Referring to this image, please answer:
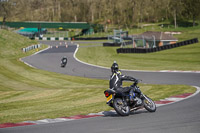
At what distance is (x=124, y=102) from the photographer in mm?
12148

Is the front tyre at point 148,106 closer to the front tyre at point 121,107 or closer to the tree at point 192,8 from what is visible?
the front tyre at point 121,107

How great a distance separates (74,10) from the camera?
16825cm

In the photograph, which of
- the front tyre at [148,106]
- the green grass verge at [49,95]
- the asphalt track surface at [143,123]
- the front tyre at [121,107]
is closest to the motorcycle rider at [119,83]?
the front tyre at [121,107]

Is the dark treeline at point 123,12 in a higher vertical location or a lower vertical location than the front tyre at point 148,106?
higher

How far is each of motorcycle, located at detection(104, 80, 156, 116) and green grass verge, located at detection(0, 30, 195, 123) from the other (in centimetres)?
199

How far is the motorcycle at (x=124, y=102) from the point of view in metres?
12.0

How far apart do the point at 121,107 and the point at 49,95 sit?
31.3ft

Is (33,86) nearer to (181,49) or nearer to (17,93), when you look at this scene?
(17,93)

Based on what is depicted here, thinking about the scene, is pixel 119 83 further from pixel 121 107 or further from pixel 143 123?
pixel 143 123

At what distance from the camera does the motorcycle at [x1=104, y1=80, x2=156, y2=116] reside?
12.0 metres

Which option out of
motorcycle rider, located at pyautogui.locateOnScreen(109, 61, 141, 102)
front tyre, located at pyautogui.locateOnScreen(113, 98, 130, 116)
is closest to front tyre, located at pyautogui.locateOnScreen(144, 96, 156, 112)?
motorcycle rider, located at pyautogui.locateOnScreen(109, 61, 141, 102)

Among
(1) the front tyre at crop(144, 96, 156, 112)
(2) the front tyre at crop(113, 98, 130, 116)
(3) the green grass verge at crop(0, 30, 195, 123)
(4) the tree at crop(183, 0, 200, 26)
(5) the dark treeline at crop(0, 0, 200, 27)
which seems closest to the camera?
(2) the front tyre at crop(113, 98, 130, 116)

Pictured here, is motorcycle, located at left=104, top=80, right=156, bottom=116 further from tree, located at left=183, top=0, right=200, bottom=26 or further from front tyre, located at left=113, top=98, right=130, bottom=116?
tree, located at left=183, top=0, right=200, bottom=26

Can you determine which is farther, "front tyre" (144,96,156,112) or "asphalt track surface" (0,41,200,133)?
"front tyre" (144,96,156,112)
